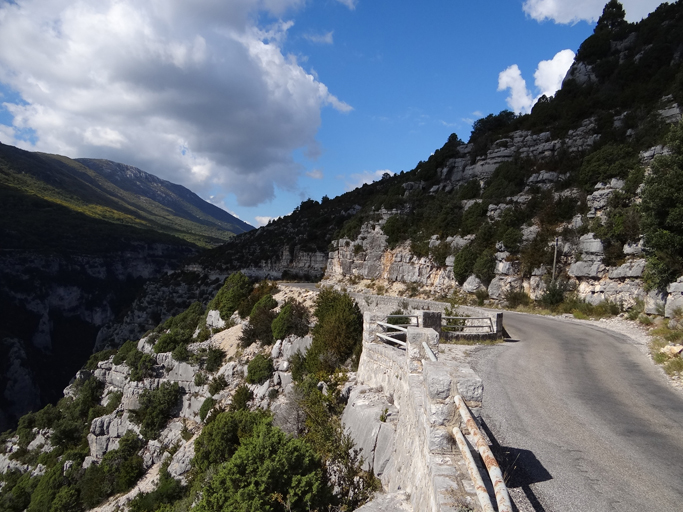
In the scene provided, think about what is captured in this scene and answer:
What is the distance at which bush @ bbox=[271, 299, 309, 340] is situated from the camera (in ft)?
60.1

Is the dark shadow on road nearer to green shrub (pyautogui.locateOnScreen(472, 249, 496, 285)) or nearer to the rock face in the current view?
green shrub (pyautogui.locateOnScreen(472, 249, 496, 285))

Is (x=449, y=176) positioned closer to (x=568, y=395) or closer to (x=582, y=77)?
(x=582, y=77)

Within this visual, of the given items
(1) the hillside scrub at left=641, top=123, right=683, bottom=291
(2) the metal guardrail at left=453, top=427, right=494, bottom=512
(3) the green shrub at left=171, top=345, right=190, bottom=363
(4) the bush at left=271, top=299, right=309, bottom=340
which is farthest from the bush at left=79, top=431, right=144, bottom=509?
(1) the hillside scrub at left=641, top=123, right=683, bottom=291

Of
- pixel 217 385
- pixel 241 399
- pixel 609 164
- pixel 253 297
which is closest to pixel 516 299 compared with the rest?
pixel 609 164

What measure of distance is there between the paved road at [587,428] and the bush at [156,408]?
18.7 metres

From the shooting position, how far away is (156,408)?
21.1 m

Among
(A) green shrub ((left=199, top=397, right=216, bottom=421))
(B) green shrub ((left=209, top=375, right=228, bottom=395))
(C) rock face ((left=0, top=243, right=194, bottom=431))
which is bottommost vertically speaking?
(C) rock face ((left=0, top=243, right=194, bottom=431))

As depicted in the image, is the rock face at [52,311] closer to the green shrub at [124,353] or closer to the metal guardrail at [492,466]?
the green shrub at [124,353]

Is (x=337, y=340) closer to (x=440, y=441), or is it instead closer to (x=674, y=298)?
(x=440, y=441)

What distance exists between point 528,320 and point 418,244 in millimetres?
14290

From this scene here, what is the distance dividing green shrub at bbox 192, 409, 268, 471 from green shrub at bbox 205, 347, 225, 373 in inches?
316

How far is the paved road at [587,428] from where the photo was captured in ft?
13.5

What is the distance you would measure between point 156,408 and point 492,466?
22879 millimetres

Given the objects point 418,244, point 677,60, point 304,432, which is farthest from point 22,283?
point 677,60
